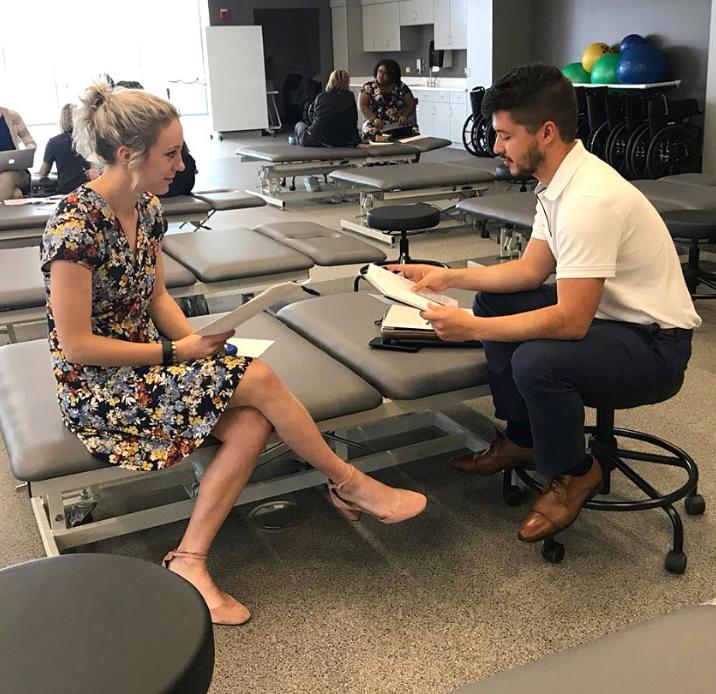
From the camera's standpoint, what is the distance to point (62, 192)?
5707 mm

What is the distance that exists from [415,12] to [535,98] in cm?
1073

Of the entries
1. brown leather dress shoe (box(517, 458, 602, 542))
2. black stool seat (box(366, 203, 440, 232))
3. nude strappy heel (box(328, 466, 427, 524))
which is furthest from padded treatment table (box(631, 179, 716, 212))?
nude strappy heel (box(328, 466, 427, 524))

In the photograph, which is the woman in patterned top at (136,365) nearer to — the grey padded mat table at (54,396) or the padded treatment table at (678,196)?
the grey padded mat table at (54,396)

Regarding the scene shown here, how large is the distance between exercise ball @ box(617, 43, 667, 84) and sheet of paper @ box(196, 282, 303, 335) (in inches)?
267

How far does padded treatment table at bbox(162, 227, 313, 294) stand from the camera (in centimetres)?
351

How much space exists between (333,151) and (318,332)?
480cm

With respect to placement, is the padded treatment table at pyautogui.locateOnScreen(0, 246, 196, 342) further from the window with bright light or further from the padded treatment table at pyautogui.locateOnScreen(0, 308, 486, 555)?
the window with bright light

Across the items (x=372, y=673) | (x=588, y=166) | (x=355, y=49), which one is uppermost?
(x=355, y=49)

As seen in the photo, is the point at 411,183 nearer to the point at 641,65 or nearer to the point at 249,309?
the point at 641,65

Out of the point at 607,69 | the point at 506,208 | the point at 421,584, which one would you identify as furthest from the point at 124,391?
the point at 607,69

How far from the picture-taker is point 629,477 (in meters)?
2.25

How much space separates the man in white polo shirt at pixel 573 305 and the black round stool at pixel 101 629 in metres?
1.04

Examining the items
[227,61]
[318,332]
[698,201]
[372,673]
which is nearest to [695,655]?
[372,673]

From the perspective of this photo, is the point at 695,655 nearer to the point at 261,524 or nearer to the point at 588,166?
the point at 588,166
